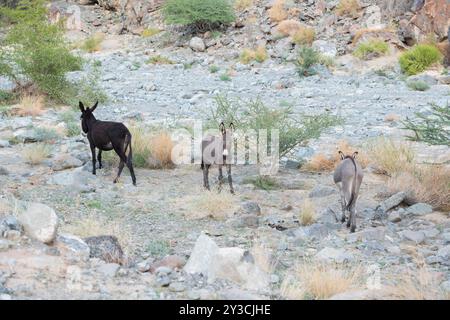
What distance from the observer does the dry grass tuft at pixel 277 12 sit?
83.0ft

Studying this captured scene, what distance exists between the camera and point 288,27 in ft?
79.8

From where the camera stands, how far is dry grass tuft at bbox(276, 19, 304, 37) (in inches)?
950

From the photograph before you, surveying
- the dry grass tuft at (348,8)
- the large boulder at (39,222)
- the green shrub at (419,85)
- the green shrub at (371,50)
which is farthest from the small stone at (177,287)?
the dry grass tuft at (348,8)

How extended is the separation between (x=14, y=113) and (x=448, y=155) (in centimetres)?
892

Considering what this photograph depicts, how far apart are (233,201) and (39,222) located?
3.00 m

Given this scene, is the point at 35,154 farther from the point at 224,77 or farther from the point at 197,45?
the point at 197,45

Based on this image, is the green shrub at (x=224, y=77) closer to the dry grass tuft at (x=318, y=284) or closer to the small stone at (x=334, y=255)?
the small stone at (x=334, y=255)

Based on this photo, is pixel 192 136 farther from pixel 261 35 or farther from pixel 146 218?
pixel 261 35

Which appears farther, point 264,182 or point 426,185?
point 264,182

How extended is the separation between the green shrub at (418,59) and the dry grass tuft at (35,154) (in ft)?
41.1

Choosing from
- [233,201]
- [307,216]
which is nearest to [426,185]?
[307,216]

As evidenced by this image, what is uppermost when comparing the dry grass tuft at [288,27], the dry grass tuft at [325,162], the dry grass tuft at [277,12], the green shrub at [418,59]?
the dry grass tuft at [277,12]

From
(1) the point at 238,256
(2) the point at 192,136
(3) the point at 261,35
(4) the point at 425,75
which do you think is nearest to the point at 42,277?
(1) the point at 238,256

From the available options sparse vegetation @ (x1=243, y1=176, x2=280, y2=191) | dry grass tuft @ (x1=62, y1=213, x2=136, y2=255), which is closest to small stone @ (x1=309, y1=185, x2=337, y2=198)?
sparse vegetation @ (x1=243, y1=176, x2=280, y2=191)
